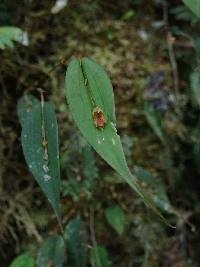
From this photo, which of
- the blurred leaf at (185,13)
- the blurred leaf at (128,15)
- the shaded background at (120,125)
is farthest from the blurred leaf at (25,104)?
the blurred leaf at (185,13)

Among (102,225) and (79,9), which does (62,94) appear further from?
(102,225)

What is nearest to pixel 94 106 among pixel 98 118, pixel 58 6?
pixel 98 118

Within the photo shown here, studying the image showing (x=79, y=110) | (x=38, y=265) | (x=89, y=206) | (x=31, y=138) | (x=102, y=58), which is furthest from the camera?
(x=102, y=58)

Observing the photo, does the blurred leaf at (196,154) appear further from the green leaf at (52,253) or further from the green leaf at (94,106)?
the green leaf at (94,106)

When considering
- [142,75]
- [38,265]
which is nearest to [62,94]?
[142,75]

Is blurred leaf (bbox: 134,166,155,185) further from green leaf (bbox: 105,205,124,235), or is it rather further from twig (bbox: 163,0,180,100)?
twig (bbox: 163,0,180,100)

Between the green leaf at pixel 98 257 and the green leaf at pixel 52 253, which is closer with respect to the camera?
the green leaf at pixel 52 253
